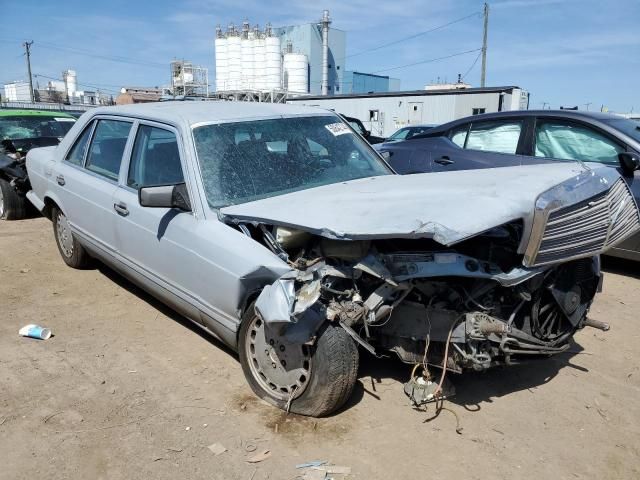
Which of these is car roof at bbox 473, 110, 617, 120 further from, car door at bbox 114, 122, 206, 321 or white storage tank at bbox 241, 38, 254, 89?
white storage tank at bbox 241, 38, 254, 89

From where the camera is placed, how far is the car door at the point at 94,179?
4.36 metres

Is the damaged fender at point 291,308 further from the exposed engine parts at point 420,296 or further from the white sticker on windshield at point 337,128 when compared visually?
the white sticker on windshield at point 337,128

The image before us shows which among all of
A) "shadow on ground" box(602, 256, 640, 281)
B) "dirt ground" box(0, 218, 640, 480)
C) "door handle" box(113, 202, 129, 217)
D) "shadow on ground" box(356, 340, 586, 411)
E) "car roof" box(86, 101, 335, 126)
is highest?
"car roof" box(86, 101, 335, 126)

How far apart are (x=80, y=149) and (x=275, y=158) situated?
7.89 ft

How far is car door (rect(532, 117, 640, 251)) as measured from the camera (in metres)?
5.24

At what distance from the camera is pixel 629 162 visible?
4.92m

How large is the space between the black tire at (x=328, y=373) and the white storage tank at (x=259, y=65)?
38.8 meters

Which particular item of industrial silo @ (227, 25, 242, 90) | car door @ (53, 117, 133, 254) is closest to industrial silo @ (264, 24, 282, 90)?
industrial silo @ (227, 25, 242, 90)

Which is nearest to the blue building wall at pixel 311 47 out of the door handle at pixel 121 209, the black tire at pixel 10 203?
the black tire at pixel 10 203

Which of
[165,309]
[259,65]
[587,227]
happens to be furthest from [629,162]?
[259,65]

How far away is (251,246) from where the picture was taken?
119 inches

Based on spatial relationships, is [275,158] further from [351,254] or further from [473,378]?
[473,378]

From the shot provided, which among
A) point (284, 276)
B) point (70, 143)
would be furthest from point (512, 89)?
point (284, 276)

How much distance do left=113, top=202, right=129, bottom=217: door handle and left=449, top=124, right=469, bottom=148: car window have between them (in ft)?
13.6
